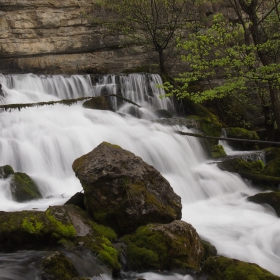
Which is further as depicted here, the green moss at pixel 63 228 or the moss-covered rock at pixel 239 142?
the moss-covered rock at pixel 239 142

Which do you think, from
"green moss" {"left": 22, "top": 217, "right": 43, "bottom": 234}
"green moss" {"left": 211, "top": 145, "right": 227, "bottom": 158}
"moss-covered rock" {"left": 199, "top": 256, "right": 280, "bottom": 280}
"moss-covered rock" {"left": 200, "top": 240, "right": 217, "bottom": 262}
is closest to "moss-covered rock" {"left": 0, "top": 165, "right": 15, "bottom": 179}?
"green moss" {"left": 22, "top": 217, "right": 43, "bottom": 234}

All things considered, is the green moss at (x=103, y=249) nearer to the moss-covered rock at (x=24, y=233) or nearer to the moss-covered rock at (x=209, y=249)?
the moss-covered rock at (x=24, y=233)

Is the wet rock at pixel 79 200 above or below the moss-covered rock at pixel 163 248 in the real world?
above

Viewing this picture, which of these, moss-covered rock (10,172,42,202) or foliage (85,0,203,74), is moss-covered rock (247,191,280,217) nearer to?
moss-covered rock (10,172,42,202)

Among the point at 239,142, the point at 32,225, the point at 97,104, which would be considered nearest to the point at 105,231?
the point at 32,225

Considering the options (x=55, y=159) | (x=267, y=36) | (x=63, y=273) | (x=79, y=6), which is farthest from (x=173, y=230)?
(x=79, y=6)

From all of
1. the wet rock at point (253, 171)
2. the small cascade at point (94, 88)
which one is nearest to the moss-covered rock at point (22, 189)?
the wet rock at point (253, 171)

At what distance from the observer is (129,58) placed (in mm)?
21828

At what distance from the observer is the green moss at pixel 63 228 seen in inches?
192

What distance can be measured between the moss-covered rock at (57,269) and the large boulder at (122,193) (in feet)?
5.54

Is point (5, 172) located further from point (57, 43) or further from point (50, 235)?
point (57, 43)

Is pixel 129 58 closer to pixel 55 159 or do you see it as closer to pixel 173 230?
pixel 55 159

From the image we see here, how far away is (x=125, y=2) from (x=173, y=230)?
53.4 ft

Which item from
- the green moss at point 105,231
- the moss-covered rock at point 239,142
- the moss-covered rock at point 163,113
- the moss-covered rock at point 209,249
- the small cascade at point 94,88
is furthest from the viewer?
the moss-covered rock at point 163,113
